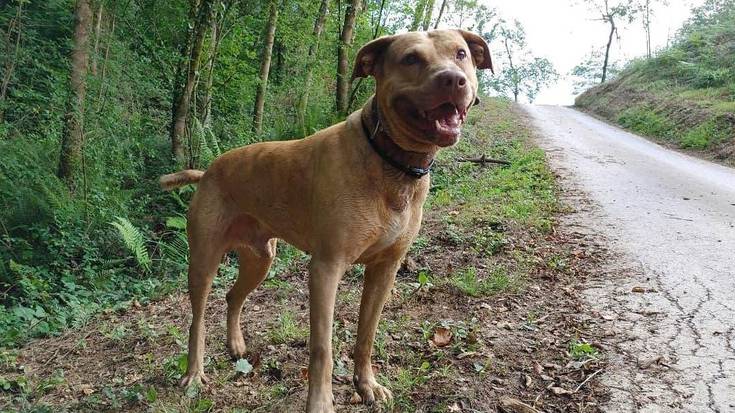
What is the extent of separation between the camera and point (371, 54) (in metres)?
2.97

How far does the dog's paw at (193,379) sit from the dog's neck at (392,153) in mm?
2010

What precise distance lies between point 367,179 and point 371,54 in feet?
2.39

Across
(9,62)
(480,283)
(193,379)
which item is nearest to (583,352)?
(480,283)

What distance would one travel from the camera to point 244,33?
9.98 metres

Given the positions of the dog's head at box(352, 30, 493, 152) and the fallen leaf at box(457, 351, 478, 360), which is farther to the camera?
the fallen leaf at box(457, 351, 478, 360)

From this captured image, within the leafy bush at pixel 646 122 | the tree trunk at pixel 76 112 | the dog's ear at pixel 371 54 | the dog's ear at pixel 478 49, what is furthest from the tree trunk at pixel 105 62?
the leafy bush at pixel 646 122

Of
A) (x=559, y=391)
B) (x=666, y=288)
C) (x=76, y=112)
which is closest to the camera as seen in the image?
(x=559, y=391)

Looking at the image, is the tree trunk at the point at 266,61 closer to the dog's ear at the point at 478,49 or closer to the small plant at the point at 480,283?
the small plant at the point at 480,283

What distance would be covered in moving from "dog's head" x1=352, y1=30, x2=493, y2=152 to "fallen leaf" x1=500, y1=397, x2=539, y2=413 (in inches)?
60.6

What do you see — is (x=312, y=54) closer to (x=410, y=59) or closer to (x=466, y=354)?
(x=466, y=354)

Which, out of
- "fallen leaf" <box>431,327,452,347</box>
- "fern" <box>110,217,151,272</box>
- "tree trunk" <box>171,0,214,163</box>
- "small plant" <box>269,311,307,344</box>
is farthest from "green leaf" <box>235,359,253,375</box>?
"tree trunk" <box>171,0,214,163</box>

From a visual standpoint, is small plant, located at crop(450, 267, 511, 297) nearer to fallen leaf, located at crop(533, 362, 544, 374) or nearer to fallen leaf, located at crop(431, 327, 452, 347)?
fallen leaf, located at crop(431, 327, 452, 347)

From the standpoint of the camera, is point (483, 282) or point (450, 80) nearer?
point (450, 80)

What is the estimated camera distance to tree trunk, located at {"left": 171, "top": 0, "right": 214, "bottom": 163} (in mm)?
7203
